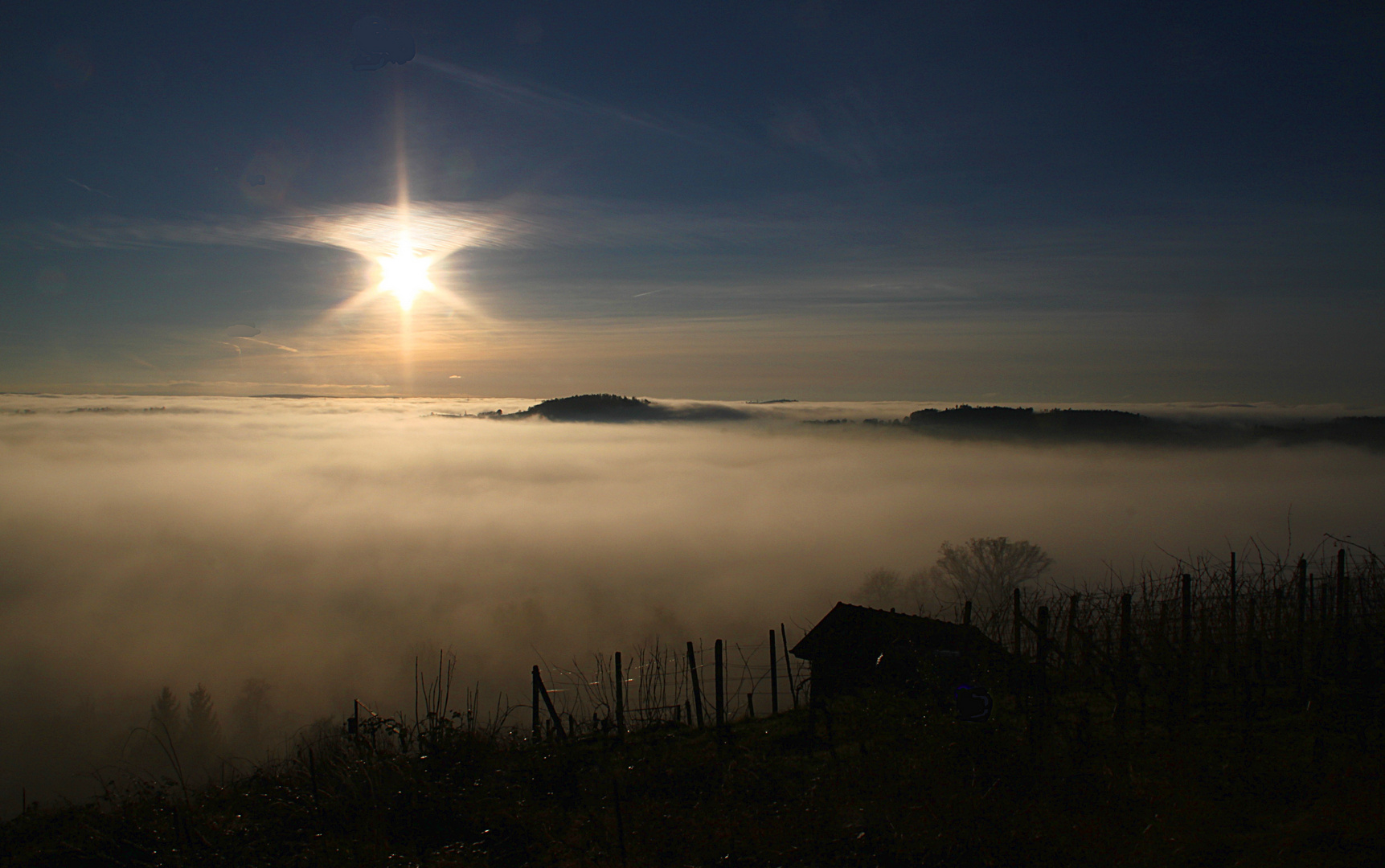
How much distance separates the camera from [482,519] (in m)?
151

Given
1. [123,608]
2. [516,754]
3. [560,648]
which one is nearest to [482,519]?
[123,608]

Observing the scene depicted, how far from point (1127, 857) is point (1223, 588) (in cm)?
834

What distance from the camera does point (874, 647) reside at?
54.0 ft

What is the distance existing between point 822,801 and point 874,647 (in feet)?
32.8

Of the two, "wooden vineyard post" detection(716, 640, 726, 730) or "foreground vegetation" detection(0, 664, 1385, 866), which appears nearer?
"foreground vegetation" detection(0, 664, 1385, 866)

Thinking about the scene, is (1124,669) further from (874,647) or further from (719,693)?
→ (874,647)

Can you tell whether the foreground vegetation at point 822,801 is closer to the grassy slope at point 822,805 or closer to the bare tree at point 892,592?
the grassy slope at point 822,805

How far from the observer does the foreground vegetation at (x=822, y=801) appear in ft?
18.9

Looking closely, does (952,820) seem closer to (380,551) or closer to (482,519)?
(380,551)

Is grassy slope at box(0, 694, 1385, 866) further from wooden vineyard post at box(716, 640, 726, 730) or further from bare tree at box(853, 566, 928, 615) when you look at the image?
bare tree at box(853, 566, 928, 615)

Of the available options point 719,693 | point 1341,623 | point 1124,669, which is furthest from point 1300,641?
point 719,693

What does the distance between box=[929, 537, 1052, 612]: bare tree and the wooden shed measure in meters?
38.0

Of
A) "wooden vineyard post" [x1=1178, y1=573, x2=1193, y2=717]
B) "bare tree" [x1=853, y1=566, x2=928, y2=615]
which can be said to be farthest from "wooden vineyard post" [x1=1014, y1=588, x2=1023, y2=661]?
"bare tree" [x1=853, y1=566, x2=928, y2=615]

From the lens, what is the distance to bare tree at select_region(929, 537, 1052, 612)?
54.2 metres
